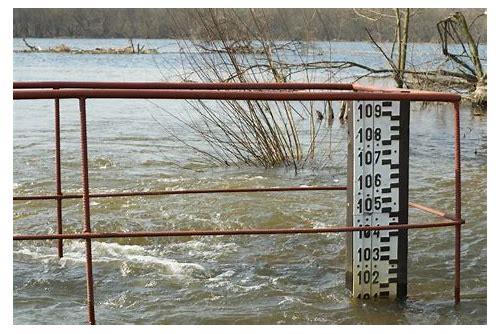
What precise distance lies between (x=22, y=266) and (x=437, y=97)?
342 centimetres

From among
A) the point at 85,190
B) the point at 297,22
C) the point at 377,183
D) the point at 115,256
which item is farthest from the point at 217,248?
the point at 297,22

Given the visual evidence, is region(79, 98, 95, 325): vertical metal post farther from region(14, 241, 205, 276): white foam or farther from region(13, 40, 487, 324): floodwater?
region(14, 241, 205, 276): white foam

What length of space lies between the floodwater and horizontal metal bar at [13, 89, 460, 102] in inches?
54.1

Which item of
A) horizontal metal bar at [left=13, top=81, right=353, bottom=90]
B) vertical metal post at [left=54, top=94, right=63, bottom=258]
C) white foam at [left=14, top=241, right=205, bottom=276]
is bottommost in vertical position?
white foam at [left=14, top=241, right=205, bottom=276]

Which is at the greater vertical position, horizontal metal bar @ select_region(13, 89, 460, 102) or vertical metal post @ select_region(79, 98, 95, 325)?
horizontal metal bar @ select_region(13, 89, 460, 102)

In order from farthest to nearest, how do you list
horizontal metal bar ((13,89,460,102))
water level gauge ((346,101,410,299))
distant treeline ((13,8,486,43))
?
1. distant treeline ((13,8,486,43))
2. water level gauge ((346,101,410,299))
3. horizontal metal bar ((13,89,460,102))

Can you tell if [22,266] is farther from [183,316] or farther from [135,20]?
[135,20]

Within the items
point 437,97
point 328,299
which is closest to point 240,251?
point 328,299

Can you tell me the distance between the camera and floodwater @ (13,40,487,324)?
5.01 m

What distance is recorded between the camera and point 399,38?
15.2 metres

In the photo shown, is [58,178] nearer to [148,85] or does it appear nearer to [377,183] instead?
[148,85]

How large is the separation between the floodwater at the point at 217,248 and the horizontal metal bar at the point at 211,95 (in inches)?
54.1

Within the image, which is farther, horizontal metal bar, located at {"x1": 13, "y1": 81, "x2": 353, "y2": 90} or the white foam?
the white foam

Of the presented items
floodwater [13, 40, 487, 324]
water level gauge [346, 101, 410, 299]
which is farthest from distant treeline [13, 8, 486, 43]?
water level gauge [346, 101, 410, 299]
